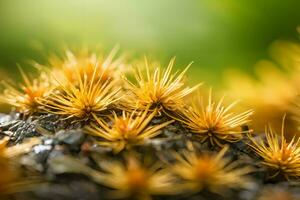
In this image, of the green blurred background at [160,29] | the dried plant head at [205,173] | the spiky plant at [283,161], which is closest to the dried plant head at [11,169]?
the dried plant head at [205,173]

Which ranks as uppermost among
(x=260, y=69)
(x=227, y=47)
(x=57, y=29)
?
(x=57, y=29)

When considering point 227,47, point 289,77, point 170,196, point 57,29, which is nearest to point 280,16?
point 227,47

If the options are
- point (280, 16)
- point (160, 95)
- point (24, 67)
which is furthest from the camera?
point (24, 67)

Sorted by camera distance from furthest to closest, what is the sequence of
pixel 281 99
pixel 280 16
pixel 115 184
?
pixel 280 16, pixel 281 99, pixel 115 184

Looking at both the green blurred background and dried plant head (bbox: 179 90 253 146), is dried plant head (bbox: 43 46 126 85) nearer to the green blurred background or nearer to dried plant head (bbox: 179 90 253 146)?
dried plant head (bbox: 179 90 253 146)

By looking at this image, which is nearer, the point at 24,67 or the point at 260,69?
the point at 260,69

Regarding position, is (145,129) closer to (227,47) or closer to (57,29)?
(227,47)

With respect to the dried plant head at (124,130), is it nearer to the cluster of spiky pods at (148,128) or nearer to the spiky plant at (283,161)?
the cluster of spiky pods at (148,128)
